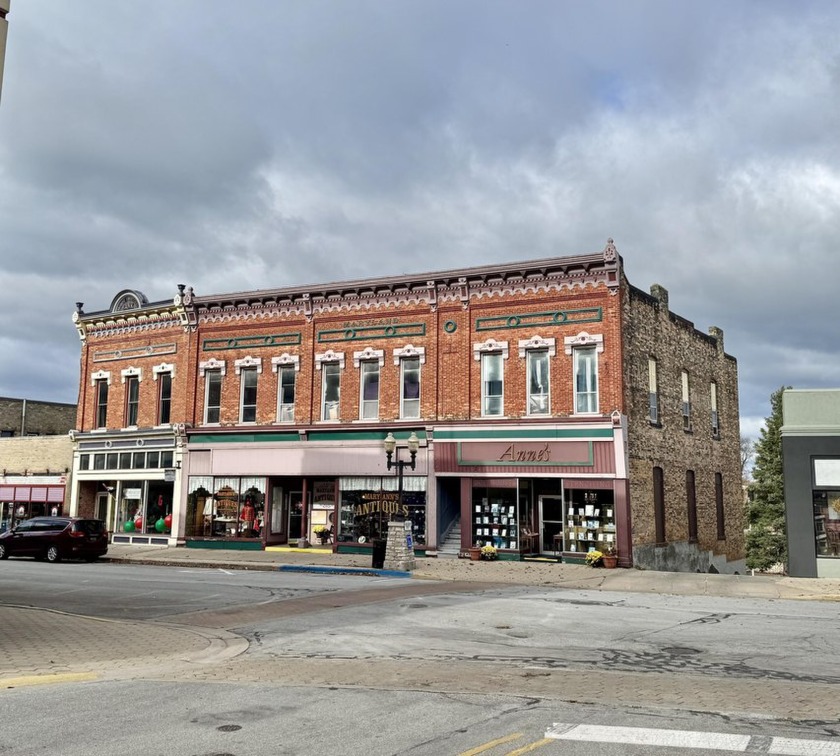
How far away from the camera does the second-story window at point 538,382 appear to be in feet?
93.8

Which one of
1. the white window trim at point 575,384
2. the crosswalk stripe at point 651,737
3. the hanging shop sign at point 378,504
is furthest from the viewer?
the hanging shop sign at point 378,504

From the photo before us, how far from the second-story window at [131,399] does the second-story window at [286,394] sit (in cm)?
768

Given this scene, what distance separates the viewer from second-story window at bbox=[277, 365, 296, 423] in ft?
109

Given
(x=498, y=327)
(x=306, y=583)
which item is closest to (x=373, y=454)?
(x=498, y=327)

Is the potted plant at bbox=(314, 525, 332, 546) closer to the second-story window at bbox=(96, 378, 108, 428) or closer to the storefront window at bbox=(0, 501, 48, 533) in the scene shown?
the second-story window at bbox=(96, 378, 108, 428)

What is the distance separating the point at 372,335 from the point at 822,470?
16002 mm

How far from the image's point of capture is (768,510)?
4812 cm

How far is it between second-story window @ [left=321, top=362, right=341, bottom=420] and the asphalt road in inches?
585

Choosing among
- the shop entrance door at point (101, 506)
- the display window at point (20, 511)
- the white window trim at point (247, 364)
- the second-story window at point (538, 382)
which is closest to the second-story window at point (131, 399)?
the shop entrance door at point (101, 506)

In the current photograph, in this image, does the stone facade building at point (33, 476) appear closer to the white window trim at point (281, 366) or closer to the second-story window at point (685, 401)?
the white window trim at point (281, 366)

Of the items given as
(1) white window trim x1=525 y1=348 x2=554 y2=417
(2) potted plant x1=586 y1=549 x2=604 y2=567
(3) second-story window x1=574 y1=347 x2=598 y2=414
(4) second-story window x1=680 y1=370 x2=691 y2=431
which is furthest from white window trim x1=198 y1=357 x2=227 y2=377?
(4) second-story window x1=680 y1=370 x2=691 y2=431

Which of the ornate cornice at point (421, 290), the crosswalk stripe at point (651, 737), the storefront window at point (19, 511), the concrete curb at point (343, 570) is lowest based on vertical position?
the concrete curb at point (343, 570)

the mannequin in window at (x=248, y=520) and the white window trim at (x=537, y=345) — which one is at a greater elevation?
the white window trim at (x=537, y=345)

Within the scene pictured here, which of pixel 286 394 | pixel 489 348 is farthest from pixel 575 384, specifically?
pixel 286 394
